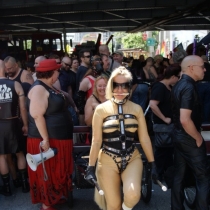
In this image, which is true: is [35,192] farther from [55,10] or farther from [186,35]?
[186,35]

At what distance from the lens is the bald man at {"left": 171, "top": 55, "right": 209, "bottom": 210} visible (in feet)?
12.5

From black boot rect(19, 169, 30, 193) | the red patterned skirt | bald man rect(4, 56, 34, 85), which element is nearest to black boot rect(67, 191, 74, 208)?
the red patterned skirt

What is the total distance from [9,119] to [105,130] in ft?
6.64

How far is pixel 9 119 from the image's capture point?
513cm

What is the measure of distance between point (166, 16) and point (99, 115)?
15.7 meters

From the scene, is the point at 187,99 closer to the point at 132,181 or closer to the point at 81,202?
the point at 132,181

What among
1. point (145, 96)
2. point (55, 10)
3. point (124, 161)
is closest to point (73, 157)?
point (124, 161)

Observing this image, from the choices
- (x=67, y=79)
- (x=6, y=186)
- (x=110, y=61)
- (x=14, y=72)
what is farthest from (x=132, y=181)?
(x=67, y=79)

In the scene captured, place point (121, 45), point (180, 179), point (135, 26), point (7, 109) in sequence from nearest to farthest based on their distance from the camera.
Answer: point (180, 179) < point (7, 109) < point (135, 26) < point (121, 45)

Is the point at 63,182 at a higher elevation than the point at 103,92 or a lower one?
lower

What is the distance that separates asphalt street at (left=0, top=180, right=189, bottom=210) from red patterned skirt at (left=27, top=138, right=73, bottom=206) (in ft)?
1.15

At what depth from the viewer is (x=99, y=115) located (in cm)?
357

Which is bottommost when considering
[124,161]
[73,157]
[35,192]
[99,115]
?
[35,192]

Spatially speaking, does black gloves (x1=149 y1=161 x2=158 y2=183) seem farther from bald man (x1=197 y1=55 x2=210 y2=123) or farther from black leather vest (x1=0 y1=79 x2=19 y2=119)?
bald man (x1=197 y1=55 x2=210 y2=123)
